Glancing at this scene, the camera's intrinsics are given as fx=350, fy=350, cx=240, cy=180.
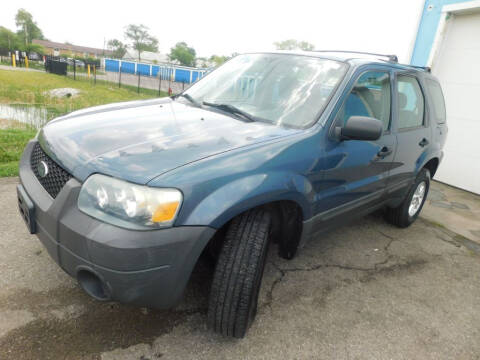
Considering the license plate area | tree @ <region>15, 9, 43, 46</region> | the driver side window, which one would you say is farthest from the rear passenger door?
tree @ <region>15, 9, 43, 46</region>

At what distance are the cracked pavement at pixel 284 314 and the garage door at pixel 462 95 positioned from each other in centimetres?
364

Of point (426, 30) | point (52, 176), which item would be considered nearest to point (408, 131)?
point (52, 176)

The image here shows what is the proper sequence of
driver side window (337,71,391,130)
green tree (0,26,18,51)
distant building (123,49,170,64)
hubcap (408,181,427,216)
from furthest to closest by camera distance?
distant building (123,49,170,64) → green tree (0,26,18,51) → hubcap (408,181,427,216) → driver side window (337,71,391,130)

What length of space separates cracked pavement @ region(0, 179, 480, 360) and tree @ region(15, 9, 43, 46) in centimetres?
9164

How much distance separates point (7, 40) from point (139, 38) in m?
32.3

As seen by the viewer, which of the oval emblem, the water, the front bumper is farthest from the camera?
the water

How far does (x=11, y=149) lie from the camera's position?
484 centimetres

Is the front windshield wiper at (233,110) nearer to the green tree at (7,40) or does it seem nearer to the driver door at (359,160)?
the driver door at (359,160)

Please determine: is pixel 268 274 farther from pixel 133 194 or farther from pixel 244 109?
pixel 133 194

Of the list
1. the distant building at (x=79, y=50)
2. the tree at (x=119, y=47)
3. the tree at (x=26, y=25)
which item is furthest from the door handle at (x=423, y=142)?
the distant building at (x=79, y=50)

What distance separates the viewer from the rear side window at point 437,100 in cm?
387

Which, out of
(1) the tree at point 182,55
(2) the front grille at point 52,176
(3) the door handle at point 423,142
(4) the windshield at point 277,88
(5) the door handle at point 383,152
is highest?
(1) the tree at point 182,55

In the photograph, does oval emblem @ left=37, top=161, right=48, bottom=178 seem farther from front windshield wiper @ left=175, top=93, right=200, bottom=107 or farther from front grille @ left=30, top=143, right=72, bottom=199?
front windshield wiper @ left=175, top=93, right=200, bottom=107

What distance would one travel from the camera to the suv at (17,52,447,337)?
1620 mm
